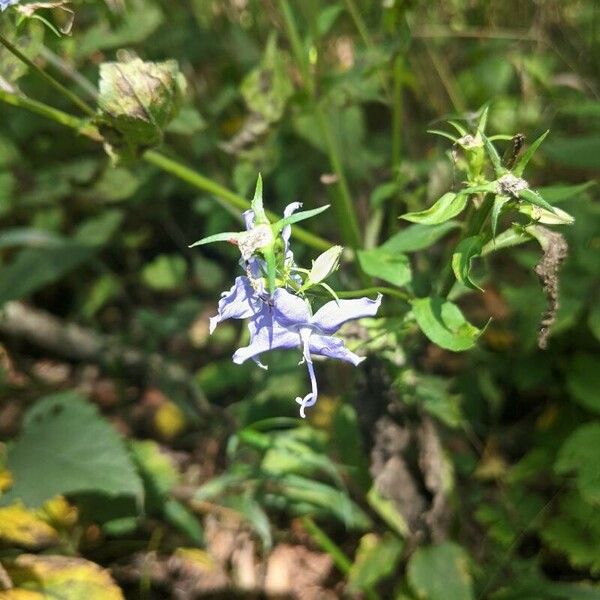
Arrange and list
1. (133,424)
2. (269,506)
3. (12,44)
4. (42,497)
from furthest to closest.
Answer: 1. (133,424)
2. (269,506)
3. (42,497)
4. (12,44)

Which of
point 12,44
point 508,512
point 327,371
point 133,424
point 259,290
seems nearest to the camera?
point 259,290

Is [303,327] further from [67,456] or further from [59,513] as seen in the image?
[59,513]

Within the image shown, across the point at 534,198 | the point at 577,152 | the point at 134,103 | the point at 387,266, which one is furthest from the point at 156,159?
the point at 577,152

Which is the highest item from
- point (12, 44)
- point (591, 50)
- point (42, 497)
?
point (12, 44)

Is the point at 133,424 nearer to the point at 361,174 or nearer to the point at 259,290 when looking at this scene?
the point at 361,174

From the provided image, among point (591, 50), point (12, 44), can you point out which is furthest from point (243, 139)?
point (591, 50)

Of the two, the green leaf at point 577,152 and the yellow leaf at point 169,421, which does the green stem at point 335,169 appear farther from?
the yellow leaf at point 169,421
